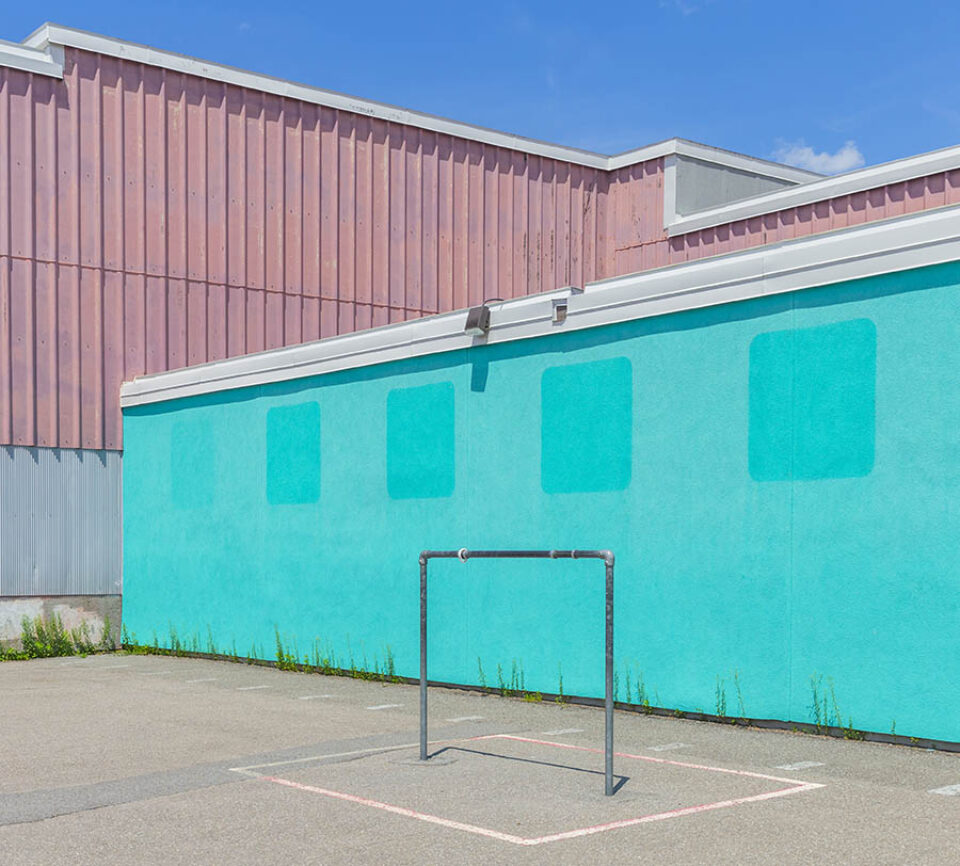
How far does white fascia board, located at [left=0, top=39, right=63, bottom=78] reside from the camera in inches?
680

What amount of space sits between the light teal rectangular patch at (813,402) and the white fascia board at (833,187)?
27.0 ft

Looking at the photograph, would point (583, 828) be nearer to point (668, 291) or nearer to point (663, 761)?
point (663, 761)

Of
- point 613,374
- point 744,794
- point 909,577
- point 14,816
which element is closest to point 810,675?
point 909,577

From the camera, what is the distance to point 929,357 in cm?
876

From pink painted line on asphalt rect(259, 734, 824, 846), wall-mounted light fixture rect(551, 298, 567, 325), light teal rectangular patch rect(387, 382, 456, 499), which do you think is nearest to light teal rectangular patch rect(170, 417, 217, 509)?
light teal rectangular patch rect(387, 382, 456, 499)

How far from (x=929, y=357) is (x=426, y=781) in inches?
186

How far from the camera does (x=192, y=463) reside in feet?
55.1

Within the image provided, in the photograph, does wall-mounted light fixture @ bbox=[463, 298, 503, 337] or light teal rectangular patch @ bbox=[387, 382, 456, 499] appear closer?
wall-mounted light fixture @ bbox=[463, 298, 503, 337]

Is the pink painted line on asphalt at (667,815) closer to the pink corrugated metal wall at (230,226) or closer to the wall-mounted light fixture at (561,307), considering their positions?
the wall-mounted light fixture at (561,307)

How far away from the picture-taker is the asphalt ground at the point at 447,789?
5984 mm

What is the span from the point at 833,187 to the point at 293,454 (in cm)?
903

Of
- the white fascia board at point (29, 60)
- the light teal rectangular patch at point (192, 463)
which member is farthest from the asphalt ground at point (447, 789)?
the white fascia board at point (29, 60)

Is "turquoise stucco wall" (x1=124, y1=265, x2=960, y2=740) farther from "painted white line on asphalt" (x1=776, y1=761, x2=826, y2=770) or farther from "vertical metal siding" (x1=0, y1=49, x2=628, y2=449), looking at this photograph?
"vertical metal siding" (x1=0, y1=49, x2=628, y2=449)

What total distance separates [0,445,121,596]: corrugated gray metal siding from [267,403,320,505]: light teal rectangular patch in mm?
3832
